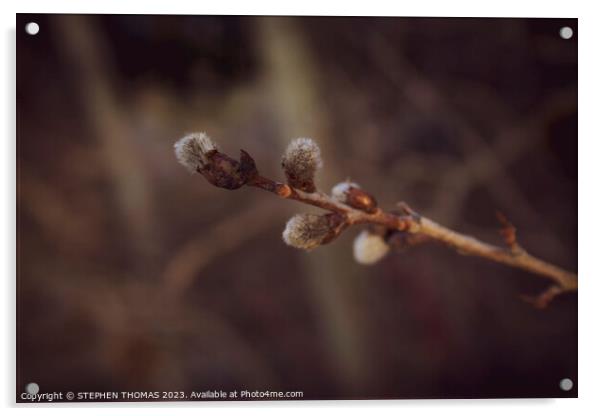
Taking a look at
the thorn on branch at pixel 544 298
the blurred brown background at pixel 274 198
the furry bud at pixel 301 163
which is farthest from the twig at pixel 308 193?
the blurred brown background at pixel 274 198

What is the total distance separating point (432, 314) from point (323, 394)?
0.38 meters

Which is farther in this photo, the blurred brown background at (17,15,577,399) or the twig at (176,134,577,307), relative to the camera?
the blurred brown background at (17,15,577,399)

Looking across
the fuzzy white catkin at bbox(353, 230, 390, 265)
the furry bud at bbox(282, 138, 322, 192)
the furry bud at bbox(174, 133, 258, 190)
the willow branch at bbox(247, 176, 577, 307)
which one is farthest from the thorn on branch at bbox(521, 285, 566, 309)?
the furry bud at bbox(174, 133, 258, 190)

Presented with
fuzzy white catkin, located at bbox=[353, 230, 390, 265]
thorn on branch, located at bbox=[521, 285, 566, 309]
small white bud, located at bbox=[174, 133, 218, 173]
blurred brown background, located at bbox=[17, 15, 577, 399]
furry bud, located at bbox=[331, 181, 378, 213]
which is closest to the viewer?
small white bud, located at bbox=[174, 133, 218, 173]

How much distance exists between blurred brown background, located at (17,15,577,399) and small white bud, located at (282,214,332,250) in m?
0.77

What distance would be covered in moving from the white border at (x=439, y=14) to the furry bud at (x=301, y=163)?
30.3 inches

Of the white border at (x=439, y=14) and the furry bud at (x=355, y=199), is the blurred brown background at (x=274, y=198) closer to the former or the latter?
the white border at (x=439, y=14)

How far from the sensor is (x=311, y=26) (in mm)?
1625

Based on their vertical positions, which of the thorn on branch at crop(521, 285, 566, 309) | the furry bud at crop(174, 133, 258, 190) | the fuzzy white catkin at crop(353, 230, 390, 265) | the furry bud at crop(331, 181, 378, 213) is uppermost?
the furry bud at crop(174, 133, 258, 190)

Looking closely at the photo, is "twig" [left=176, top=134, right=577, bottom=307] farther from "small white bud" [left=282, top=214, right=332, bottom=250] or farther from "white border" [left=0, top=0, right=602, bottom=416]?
"white border" [left=0, top=0, right=602, bottom=416]

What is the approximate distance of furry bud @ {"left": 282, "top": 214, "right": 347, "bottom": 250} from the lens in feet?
3.16

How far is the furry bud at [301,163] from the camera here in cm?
95

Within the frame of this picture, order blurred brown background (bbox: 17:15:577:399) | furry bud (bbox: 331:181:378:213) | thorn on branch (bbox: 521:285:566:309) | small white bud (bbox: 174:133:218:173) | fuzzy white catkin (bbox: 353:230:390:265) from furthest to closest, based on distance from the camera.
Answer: blurred brown background (bbox: 17:15:577:399), thorn on branch (bbox: 521:285:566:309), fuzzy white catkin (bbox: 353:230:390:265), furry bud (bbox: 331:181:378:213), small white bud (bbox: 174:133:218:173)

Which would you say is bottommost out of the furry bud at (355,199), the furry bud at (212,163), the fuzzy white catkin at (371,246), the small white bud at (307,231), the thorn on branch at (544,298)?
the thorn on branch at (544,298)
